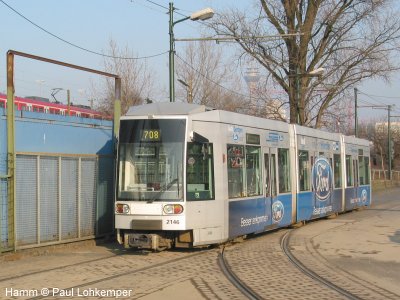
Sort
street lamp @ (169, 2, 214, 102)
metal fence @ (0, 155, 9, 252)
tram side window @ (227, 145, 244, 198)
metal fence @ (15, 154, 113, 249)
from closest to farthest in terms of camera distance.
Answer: metal fence @ (0, 155, 9, 252) → metal fence @ (15, 154, 113, 249) → tram side window @ (227, 145, 244, 198) → street lamp @ (169, 2, 214, 102)

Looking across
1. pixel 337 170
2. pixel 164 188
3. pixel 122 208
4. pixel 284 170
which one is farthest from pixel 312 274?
pixel 337 170

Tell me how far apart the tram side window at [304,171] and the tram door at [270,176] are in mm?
2322

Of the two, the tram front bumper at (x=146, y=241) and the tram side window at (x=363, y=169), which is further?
the tram side window at (x=363, y=169)

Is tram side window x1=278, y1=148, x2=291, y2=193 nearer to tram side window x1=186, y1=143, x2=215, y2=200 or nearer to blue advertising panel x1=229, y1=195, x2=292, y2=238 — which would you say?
blue advertising panel x1=229, y1=195, x2=292, y2=238

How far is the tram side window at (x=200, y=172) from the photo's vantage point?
37.9ft

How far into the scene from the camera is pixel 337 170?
21.4 metres

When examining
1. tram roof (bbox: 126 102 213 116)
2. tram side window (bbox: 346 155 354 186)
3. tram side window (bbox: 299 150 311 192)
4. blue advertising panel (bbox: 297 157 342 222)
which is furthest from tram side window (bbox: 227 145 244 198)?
tram side window (bbox: 346 155 354 186)

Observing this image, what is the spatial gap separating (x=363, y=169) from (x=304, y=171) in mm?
8223

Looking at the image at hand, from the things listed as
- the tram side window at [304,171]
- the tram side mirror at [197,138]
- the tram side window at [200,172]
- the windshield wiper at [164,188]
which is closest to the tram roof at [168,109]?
the tram side mirror at [197,138]

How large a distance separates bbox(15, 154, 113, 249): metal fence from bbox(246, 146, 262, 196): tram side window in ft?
12.3

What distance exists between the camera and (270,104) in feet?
112

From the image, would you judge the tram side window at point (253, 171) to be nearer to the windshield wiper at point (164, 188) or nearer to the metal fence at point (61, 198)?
the windshield wiper at point (164, 188)

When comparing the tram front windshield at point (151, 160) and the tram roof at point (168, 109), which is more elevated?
the tram roof at point (168, 109)

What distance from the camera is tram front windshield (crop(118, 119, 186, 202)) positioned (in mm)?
11516
